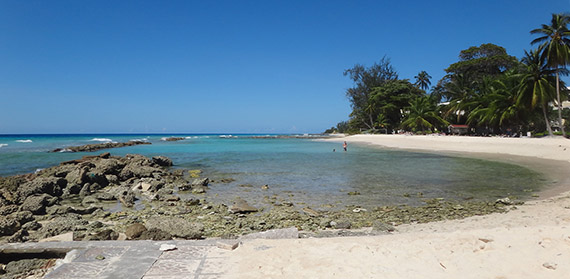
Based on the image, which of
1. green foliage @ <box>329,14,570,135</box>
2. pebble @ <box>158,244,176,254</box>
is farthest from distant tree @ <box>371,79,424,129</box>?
pebble @ <box>158,244,176,254</box>

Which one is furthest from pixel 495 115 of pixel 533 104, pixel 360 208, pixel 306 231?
pixel 306 231

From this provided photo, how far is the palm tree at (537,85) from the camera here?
107 feet

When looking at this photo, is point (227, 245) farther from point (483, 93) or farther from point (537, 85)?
point (483, 93)

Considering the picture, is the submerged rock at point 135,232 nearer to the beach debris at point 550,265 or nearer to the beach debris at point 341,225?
the beach debris at point 341,225

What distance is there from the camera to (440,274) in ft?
12.9

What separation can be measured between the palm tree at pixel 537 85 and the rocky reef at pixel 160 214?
104ft

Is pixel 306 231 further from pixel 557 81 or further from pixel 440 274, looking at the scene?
pixel 557 81

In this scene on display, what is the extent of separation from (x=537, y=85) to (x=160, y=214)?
40161 mm

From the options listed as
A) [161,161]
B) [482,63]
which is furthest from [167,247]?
[482,63]

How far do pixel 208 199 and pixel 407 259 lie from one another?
8280mm

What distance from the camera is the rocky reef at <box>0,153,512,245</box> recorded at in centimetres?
690

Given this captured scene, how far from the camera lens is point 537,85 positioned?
32906 millimetres

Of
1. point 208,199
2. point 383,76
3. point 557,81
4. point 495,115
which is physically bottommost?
point 208,199

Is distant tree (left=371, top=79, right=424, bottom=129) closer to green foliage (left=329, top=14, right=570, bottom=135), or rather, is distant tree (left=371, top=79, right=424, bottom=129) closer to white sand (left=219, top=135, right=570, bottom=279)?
green foliage (left=329, top=14, right=570, bottom=135)
